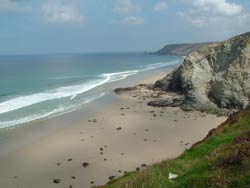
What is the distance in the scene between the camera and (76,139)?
29594 millimetres

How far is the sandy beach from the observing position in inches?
857

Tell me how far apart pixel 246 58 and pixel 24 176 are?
32178 mm

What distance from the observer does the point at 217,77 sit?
1777 inches

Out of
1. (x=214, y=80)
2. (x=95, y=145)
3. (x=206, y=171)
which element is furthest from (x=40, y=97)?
(x=206, y=171)

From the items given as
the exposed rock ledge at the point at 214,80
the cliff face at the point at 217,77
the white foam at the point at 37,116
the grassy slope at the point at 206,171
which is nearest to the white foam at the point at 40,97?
the white foam at the point at 37,116

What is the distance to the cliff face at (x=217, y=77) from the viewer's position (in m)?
40.0

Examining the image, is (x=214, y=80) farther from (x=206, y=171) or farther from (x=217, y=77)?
(x=206, y=171)

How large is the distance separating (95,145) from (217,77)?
76.1 feet

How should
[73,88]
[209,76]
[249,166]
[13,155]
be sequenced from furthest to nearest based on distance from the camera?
1. [73,88]
2. [209,76]
3. [13,155]
4. [249,166]

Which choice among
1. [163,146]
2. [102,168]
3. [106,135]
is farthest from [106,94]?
[102,168]

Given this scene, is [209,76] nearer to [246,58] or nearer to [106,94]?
[246,58]

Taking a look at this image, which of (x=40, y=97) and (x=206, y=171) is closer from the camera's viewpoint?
(x=206, y=171)

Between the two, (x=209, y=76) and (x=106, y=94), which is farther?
(x=106, y=94)

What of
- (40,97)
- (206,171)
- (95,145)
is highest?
(206,171)
